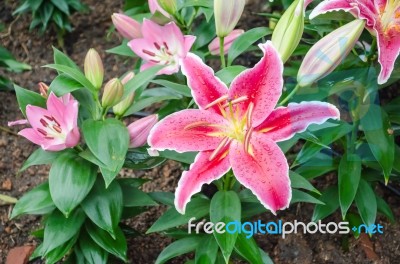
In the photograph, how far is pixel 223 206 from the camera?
114 cm

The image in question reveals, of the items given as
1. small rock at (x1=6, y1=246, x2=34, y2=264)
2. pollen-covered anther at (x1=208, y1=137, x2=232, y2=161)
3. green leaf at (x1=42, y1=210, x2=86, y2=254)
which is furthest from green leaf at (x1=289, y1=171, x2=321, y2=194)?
small rock at (x1=6, y1=246, x2=34, y2=264)

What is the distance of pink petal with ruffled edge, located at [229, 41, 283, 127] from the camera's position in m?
0.99

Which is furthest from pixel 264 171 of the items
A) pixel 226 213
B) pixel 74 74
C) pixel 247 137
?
pixel 74 74

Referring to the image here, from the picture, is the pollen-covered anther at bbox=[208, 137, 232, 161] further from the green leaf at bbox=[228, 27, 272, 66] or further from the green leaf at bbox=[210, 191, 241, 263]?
the green leaf at bbox=[228, 27, 272, 66]

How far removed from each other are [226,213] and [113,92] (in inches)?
11.7

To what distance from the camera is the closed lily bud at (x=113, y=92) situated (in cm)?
112

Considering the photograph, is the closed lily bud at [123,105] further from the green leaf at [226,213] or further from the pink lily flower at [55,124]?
the green leaf at [226,213]

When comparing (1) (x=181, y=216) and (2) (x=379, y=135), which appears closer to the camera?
(1) (x=181, y=216)

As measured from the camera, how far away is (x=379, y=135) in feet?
4.37

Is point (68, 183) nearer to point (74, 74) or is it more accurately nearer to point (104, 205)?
point (104, 205)

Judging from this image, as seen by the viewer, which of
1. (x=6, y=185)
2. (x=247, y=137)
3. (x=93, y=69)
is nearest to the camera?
(x=247, y=137)

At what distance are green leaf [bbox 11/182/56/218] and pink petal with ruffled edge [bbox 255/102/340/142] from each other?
460 mm

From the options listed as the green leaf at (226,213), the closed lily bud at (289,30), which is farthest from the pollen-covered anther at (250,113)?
the green leaf at (226,213)

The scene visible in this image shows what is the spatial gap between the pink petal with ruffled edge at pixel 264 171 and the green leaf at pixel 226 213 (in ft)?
0.48
